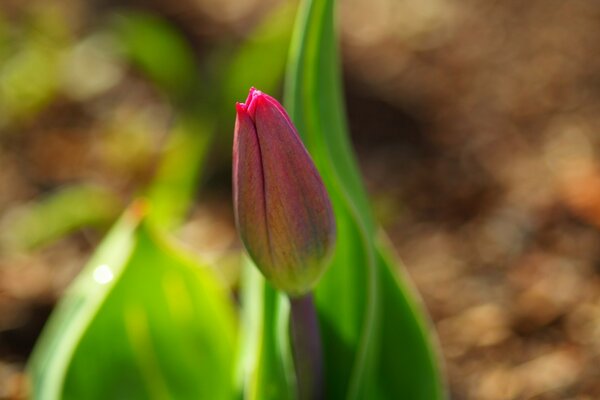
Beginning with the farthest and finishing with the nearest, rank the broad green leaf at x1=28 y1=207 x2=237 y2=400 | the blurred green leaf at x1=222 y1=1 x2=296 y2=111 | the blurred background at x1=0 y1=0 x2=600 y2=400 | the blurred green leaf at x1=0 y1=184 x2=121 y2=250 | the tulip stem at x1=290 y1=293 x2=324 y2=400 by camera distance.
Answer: the blurred green leaf at x1=222 y1=1 x2=296 y2=111 → the blurred green leaf at x1=0 y1=184 x2=121 y2=250 → the blurred background at x1=0 y1=0 x2=600 y2=400 → the broad green leaf at x1=28 y1=207 x2=237 y2=400 → the tulip stem at x1=290 y1=293 x2=324 y2=400

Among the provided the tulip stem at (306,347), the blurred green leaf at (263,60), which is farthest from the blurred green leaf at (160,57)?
the tulip stem at (306,347)

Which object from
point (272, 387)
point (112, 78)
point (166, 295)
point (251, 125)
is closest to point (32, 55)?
point (112, 78)

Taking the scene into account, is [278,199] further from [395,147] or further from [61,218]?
[395,147]

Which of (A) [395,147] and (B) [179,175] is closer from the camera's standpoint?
(B) [179,175]

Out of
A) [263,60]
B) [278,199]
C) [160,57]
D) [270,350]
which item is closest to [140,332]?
[270,350]

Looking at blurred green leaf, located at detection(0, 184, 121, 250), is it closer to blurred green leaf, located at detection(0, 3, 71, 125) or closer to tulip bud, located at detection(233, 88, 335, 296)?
blurred green leaf, located at detection(0, 3, 71, 125)

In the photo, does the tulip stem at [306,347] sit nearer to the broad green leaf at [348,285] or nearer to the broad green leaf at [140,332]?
the broad green leaf at [348,285]

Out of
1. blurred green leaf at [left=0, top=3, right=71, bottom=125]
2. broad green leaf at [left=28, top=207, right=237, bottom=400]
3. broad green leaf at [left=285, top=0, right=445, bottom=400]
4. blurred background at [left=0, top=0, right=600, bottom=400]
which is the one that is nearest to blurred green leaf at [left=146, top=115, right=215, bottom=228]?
blurred background at [left=0, top=0, right=600, bottom=400]

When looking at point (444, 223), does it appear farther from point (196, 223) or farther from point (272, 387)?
point (272, 387)
